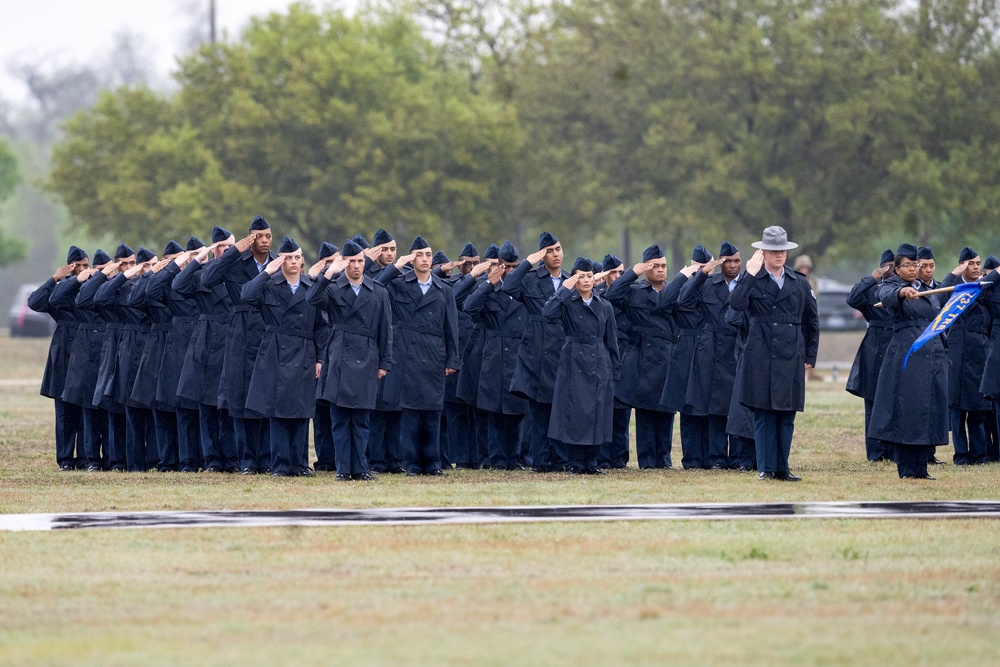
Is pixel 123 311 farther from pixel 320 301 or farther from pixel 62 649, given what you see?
pixel 62 649

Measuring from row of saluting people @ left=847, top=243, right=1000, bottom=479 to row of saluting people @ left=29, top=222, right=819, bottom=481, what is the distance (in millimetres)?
738

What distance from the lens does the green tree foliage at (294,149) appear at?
157 feet

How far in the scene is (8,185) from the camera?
67.9 metres

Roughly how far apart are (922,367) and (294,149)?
113ft

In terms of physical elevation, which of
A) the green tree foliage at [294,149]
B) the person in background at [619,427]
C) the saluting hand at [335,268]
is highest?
the green tree foliage at [294,149]

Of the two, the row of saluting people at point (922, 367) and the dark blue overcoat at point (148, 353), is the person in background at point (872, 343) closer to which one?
the row of saluting people at point (922, 367)

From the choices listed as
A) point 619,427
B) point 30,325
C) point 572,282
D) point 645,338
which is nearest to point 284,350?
point 572,282

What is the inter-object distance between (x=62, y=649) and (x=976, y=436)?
465 inches

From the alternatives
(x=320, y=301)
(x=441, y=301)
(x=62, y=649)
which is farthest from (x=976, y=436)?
(x=62, y=649)

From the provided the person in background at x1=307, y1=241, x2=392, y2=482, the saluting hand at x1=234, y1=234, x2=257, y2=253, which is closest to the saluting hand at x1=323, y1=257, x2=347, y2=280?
the person in background at x1=307, y1=241, x2=392, y2=482

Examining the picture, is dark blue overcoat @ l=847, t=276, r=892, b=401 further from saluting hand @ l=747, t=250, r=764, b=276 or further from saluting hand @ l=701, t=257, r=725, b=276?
saluting hand @ l=747, t=250, r=764, b=276

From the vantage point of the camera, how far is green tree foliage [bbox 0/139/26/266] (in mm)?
67375

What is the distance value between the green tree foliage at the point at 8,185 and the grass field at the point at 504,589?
54868 mm

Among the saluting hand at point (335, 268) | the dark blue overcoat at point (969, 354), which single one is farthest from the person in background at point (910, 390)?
the saluting hand at point (335, 268)
